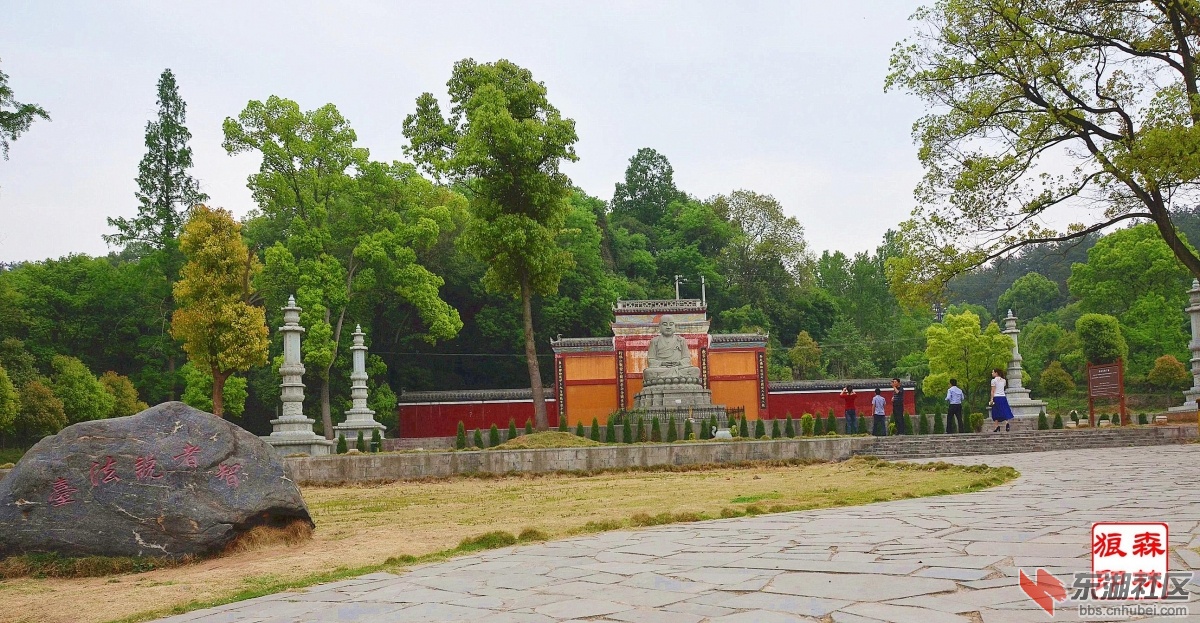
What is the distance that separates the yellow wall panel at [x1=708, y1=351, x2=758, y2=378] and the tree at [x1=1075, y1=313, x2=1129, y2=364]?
14.2 metres

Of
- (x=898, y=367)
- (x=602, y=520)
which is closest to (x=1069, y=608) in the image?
(x=602, y=520)

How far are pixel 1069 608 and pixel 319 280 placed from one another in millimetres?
30226

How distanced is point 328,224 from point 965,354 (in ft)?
87.7

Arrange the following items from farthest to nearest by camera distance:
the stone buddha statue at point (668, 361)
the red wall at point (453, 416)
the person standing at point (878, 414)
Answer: the red wall at point (453, 416), the stone buddha statue at point (668, 361), the person standing at point (878, 414)

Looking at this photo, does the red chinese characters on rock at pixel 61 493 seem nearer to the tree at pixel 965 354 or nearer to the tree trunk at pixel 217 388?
the tree trunk at pixel 217 388

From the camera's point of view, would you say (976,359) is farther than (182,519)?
Yes

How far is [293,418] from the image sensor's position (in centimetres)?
2108

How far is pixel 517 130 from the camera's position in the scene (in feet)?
77.8

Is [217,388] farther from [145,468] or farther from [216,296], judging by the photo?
[145,468]

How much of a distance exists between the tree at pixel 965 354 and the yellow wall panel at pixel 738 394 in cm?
862

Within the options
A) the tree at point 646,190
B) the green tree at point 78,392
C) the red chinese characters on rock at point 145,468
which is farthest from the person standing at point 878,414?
the tree at point 646,190

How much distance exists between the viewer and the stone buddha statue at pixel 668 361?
3062 cm

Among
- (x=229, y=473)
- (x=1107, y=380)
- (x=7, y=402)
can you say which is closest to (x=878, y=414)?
(x=1107, y=380)

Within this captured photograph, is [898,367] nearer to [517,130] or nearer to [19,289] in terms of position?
[517,130]
